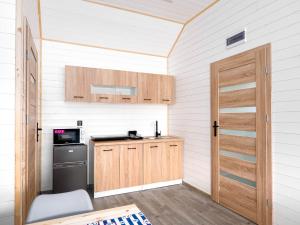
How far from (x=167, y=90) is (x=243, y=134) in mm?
1912

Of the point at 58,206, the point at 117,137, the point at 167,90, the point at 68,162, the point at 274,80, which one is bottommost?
the point at 68,162

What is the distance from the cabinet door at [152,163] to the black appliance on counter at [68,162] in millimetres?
1108

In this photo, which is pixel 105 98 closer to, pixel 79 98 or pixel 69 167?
pixel 79 98

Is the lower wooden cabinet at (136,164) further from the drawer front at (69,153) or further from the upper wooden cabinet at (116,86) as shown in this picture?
the upper wooden cabinet at (116,86)

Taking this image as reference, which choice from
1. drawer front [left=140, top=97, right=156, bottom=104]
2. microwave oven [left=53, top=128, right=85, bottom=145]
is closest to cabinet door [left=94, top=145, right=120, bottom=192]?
microwave oven [left=53, top=128, right=85, bottom=145]

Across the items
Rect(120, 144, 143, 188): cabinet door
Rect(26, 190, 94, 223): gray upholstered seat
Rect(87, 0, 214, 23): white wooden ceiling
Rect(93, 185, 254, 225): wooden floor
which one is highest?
Rect(87, 0, 214, 23): white wooden ceiling

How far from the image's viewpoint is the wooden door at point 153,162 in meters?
3.63

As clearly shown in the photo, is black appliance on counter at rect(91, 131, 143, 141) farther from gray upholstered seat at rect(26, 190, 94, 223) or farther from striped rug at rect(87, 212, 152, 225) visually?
striped rug at rect(87, 212, 152, 225)

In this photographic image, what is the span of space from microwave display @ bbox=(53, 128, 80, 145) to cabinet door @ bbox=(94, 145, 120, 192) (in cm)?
48

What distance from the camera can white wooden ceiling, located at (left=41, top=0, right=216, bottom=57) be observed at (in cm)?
320

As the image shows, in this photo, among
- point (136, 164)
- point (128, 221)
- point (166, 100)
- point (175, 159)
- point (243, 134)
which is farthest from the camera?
point (166, 100)

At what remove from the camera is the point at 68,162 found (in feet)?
10.5

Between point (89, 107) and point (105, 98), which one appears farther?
point (89, 107)

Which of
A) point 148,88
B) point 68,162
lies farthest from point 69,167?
point 148,88
